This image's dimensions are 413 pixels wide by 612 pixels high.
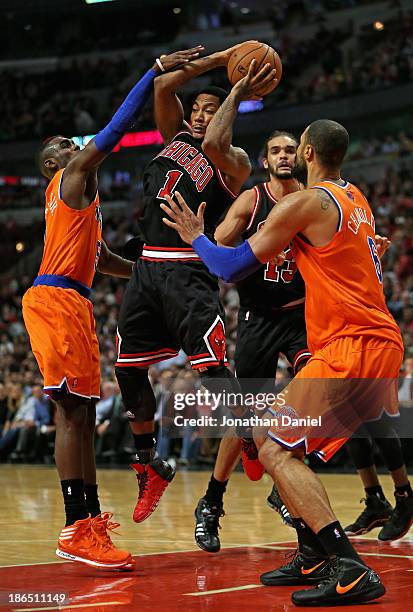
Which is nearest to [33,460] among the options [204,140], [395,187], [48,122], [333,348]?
[395,187]

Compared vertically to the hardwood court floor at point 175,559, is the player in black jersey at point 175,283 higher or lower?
higher

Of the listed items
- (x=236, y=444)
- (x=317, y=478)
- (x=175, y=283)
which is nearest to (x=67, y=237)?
(x=175, y=283)

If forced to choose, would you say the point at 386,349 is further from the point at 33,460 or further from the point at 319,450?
the point at 33,460

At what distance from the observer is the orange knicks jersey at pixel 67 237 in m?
5.92

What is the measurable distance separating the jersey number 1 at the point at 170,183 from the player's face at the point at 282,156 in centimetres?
74

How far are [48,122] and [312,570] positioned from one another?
2713 centimetres

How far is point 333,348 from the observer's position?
4691 millimetres

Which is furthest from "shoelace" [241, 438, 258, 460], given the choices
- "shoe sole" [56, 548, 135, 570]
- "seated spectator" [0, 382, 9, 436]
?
"seated spectator" [0, 382, 9, 436]

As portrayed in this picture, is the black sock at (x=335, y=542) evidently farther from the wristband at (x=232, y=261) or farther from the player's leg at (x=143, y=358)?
the player's leg at (x=143, y=358)

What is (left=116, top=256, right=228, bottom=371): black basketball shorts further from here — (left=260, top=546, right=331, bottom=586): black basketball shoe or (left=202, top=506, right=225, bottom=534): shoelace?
(left=260, top=546, right=331, bottom=586): black basketball shoe

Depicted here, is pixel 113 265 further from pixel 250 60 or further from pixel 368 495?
pixel 368 495

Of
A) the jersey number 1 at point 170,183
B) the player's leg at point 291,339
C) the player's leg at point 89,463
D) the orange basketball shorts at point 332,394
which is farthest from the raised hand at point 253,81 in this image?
the player's leg at point 89,463

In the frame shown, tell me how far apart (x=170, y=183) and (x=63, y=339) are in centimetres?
125

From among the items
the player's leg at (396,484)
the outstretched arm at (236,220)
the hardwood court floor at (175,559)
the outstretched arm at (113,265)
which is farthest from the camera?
the outstretched arm at (113,265)
